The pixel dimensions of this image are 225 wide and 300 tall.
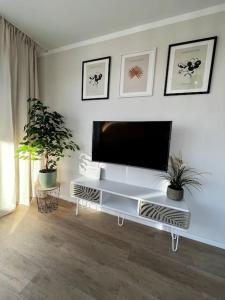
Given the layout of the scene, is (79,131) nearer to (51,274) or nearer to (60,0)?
(60,0)

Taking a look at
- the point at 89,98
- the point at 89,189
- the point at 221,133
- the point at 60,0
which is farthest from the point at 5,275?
the point at 60,0

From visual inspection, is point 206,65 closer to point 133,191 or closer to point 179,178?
point 179,178

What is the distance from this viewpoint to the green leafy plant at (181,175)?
1.63 m

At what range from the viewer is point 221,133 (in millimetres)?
1525

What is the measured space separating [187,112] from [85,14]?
153 cm

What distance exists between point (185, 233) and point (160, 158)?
946 mm

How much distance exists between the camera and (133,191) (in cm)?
178

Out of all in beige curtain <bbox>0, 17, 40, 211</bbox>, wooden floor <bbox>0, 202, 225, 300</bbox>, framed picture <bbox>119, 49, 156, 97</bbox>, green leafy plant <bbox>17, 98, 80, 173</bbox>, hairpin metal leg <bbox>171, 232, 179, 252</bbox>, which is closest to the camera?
wooden floor <bbox>0, 202, 225, 300</bbox>

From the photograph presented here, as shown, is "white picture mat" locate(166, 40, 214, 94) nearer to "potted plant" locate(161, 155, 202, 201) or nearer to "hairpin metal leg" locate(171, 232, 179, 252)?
"potted plant" locate(161, 155, 202, 201)

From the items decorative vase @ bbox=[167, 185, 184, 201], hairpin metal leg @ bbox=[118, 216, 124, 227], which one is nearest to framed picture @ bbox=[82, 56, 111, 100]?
decorative vase @ bbox=[167, 185, 184, 201]

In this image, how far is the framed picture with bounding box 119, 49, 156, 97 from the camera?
1.76 m

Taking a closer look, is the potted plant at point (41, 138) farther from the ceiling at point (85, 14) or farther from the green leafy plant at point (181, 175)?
the green leafy plant at point (181, 175)

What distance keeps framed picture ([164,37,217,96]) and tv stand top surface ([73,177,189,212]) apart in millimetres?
1116

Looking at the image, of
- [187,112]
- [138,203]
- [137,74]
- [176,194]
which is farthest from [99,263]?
[137,74]
